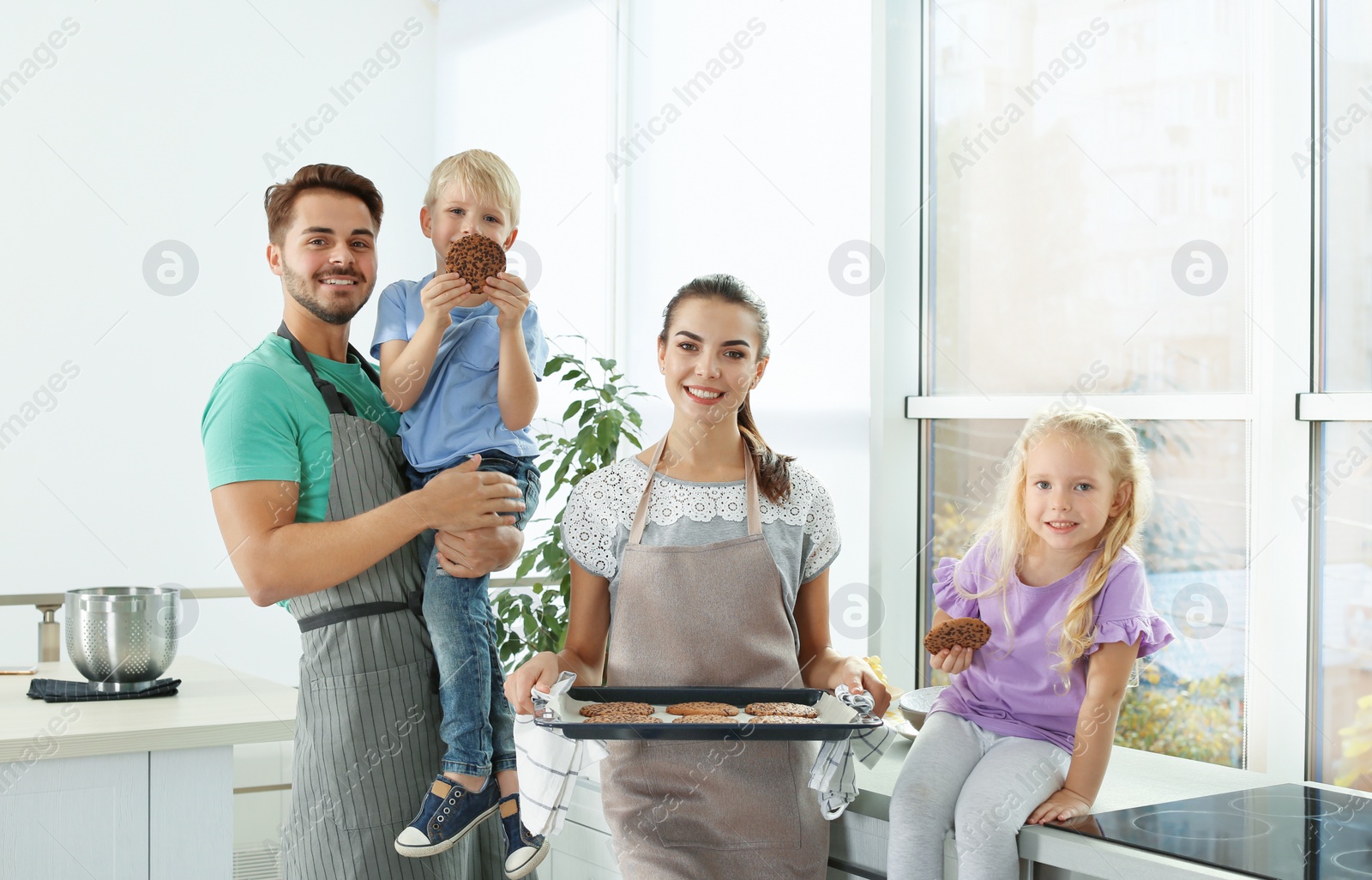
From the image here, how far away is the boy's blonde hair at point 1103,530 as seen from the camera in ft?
5.40

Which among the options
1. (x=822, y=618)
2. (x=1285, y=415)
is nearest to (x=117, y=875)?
(x=822, y=618)

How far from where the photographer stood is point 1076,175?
2.62 metres

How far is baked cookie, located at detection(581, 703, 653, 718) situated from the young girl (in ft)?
1.34

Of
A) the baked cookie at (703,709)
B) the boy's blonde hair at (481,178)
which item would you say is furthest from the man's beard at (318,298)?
the baked cookie at (703,709)

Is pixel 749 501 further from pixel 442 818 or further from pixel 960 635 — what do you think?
pixel 442 818

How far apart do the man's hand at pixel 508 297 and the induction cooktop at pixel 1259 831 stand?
1.05 m

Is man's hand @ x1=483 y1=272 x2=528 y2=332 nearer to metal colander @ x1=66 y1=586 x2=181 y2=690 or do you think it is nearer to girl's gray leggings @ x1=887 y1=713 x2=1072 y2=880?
girl's gray leggings @ x1=887 y1=713 x2=1072 y2=880

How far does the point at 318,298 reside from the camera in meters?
1.69

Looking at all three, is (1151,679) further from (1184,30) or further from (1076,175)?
(1184,30)

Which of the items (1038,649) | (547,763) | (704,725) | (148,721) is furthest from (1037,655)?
(148,721)

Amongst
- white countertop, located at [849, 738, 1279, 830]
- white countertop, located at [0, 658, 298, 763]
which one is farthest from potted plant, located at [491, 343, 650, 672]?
white countertop, located at [849, 738, 1279, 830]

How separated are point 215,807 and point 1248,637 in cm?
197

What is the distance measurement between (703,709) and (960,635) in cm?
44

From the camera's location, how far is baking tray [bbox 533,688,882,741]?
135 cm
